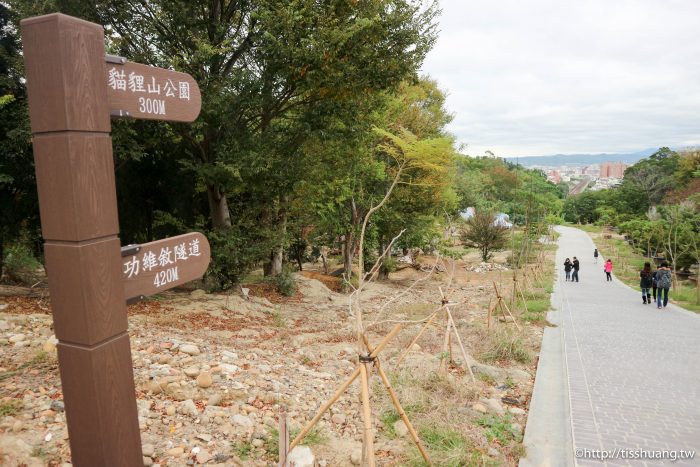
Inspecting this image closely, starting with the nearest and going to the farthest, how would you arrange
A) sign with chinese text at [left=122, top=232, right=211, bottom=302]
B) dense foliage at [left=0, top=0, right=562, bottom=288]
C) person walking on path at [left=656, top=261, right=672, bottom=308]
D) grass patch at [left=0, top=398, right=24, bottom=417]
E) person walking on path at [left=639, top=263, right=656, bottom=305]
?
1. sign with chinese text at [left=122, top=232, right=211, bottom=302]
2. grass patch at [left=0, top=398, right=24, bottom=417]
3. dense foliage at [left=0, top=0, right=562, bottom=288]
4. person walking on path at [left=656, top=261, right=672, bottom=308]
5. person walking on path at [left=639, top=263, right=656, bottom=305]

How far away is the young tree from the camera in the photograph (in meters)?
28.2

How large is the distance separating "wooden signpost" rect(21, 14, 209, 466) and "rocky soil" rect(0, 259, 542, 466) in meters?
1.91

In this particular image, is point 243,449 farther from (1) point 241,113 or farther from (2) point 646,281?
(2) point 646,281

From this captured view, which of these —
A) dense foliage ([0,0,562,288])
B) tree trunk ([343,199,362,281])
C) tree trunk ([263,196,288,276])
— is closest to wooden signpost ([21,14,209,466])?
dense foliage ([0,0,562,288])

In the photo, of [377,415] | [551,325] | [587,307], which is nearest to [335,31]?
[377,415]

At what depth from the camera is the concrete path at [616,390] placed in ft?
16.3

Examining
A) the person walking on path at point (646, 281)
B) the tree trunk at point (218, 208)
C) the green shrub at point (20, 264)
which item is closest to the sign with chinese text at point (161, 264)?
the tree trunk at point (218, 208)

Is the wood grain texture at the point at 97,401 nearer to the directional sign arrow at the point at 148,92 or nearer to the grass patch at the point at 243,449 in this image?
the directional sign arrow at the point at 148,92

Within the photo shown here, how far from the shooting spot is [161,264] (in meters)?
2.40

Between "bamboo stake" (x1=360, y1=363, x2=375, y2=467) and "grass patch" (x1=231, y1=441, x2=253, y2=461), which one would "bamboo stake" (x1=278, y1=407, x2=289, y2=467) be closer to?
"bamboo stake" (x1=360, y1=363, x2=375, y2=467)

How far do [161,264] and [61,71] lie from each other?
3.41 ft

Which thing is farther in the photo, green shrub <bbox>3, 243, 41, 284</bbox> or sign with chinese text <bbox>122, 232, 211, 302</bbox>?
green shrub <bbox>3, 243, 41, 284</bbox>

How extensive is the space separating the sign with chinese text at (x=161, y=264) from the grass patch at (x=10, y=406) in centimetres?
292

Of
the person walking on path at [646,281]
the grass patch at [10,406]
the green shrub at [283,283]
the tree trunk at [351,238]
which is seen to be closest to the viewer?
the grass patch at [10,406]
